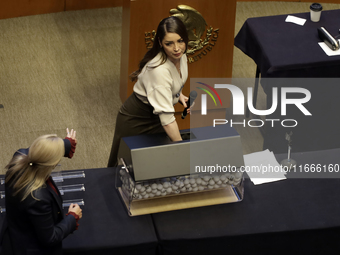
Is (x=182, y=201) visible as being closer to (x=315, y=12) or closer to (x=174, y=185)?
(x=174, y=185)

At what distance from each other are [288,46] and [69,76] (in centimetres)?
237

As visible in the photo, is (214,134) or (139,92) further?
(139,92)

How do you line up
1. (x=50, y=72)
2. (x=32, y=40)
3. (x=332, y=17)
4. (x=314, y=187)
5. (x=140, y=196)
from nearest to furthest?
(x=140, y=196), (x=314, y=187), (x=332, y=17), (x=50, y=72), (x=32, y=40)

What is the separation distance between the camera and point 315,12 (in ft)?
15.5

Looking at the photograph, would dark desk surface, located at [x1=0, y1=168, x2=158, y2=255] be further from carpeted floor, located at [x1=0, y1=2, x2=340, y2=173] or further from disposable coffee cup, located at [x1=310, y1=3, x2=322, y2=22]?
disposable coffee cup, located at [x1=310, y1=3, x2=322, y2=22]

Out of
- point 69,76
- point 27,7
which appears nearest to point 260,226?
point 69,76

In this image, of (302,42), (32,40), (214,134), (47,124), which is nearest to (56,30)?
(32,40)

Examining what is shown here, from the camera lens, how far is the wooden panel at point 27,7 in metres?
6.48

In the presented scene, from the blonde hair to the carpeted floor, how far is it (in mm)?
2178

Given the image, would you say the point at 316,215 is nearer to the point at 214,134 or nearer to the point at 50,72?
the point at 214,134

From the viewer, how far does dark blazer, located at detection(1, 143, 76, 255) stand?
2398mm

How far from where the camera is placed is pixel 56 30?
6.39 metres

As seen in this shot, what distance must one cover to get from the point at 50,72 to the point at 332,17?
9.39 ft

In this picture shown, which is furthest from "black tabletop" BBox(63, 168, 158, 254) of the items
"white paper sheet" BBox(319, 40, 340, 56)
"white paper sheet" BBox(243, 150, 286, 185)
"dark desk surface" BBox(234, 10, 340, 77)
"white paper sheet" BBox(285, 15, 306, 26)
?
"white paper sheet" BBox(285, 15, 306, 26)
